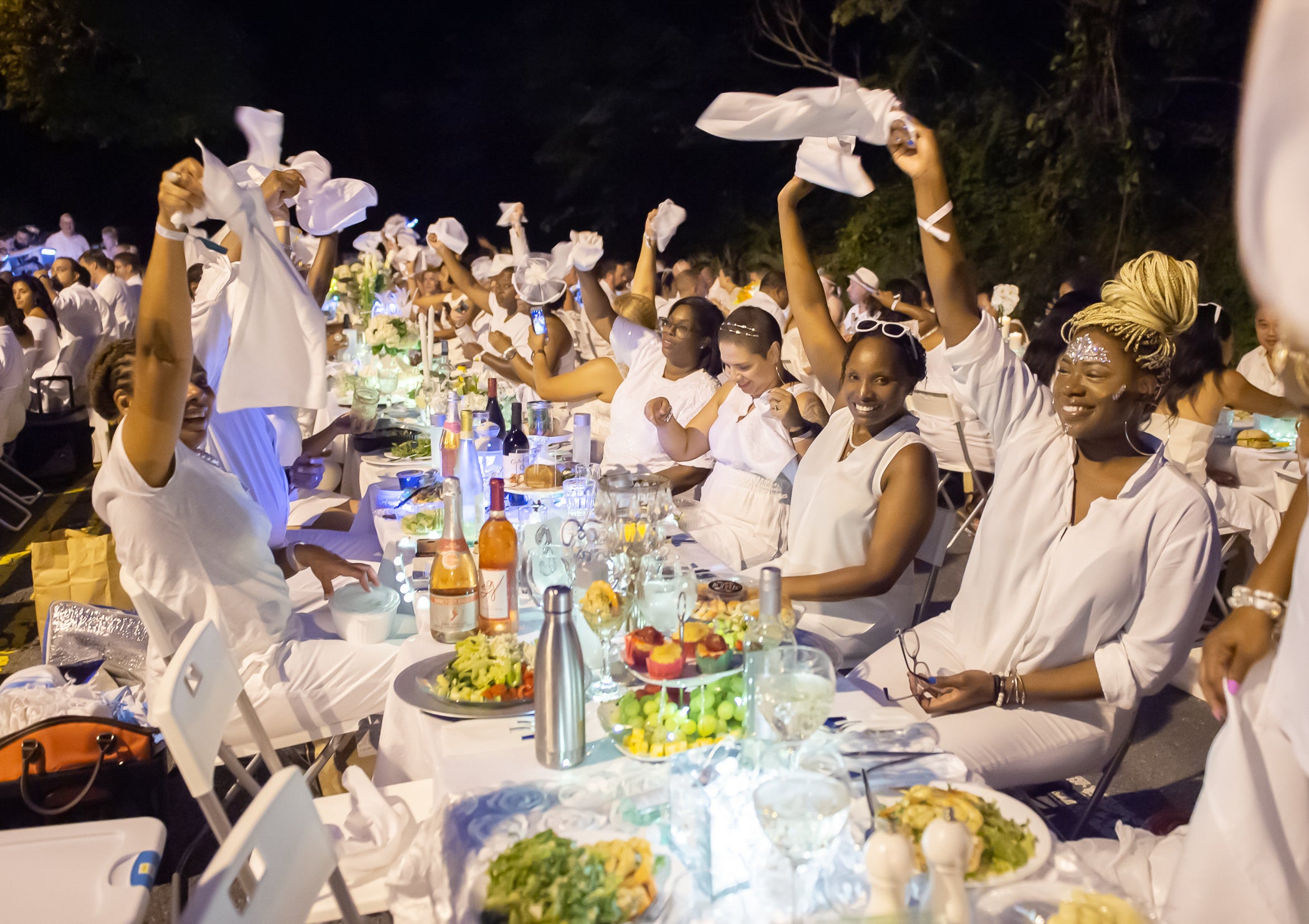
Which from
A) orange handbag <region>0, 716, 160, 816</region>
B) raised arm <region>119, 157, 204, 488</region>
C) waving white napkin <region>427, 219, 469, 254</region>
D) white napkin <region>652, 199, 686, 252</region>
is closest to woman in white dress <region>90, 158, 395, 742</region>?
raised arm <region>119, 157, 204, 488</region>

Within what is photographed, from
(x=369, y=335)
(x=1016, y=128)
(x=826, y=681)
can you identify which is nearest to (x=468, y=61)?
(x=1016, y=128)

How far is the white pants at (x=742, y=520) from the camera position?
3387 mm

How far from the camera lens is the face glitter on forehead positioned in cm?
213

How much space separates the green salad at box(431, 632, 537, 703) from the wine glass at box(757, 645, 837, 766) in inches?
18.8

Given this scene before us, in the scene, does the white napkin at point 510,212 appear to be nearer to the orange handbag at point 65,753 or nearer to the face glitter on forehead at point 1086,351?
the orange handbag at point 65,753

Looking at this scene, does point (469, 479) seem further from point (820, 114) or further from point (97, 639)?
point (820, 114)

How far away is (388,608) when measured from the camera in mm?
2604

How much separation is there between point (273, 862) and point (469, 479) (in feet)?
6.09

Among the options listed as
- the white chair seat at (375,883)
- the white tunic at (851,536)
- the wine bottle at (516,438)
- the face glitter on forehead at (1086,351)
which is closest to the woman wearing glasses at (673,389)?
the wine bottle at (516,438)

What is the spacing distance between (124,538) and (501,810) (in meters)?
1.42

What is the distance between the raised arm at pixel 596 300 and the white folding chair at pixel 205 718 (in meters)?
3.59

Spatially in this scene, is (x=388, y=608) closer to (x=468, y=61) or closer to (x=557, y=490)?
(x=557, y=490)

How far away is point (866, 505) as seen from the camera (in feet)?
8.87

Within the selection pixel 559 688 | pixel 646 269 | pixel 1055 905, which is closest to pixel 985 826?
pixel 1055 905
